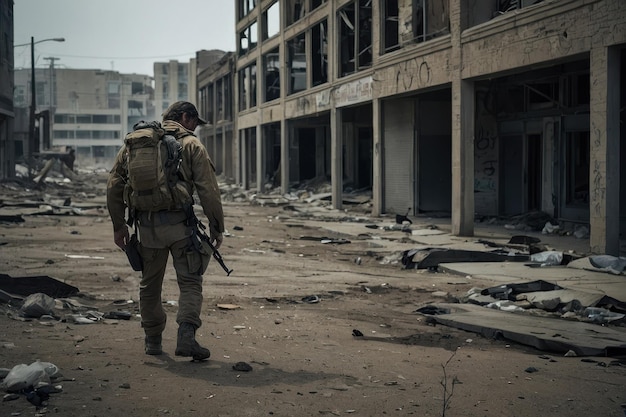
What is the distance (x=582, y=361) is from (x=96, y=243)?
35.6ft

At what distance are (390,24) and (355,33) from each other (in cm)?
117

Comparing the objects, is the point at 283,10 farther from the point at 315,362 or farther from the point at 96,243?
the point at 315,362

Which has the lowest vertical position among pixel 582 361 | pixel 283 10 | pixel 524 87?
pixel 582 361

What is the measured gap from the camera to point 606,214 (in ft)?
39.7

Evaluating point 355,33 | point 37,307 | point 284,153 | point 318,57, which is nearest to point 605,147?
point 37,307

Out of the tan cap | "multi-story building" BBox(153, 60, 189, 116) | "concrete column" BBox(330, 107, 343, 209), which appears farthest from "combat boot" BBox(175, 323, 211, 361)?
"multi-story building" BBox(153, 60, 189, 116)

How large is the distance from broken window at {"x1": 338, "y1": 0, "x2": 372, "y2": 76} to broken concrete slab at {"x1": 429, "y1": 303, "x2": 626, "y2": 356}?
18376 millimetres

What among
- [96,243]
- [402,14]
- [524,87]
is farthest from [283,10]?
[96,243]

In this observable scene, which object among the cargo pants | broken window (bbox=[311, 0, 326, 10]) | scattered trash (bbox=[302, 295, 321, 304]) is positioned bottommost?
scattered trash (bbox=[302, 295, 321, 304])

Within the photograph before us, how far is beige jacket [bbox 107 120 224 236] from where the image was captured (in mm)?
5570

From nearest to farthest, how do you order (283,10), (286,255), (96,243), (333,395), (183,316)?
(333,395) < (183,316) < (286,255) < (96,243) < (283,10)

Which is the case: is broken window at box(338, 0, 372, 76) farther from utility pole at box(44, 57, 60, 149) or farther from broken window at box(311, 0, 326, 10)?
utility pole at box(44, 57, 60, 149)

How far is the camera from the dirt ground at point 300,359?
A: 4496mm

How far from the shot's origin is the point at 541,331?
657cm
